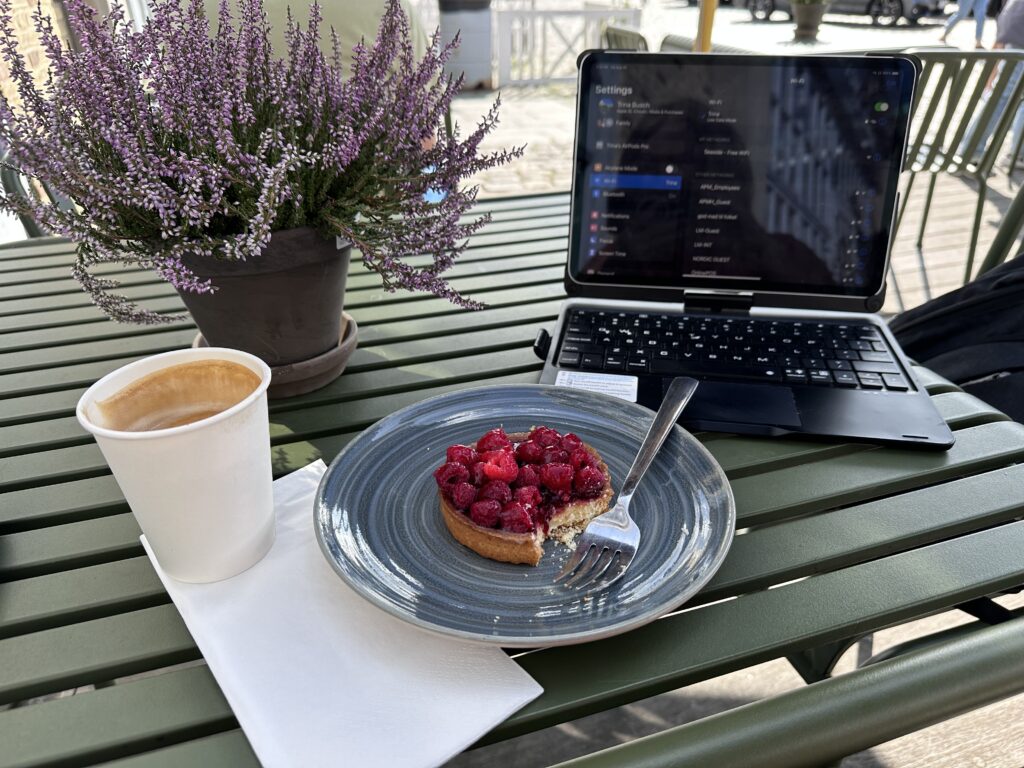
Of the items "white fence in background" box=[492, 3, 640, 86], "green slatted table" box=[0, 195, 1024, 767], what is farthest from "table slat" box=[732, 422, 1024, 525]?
"white fence in background" box=[492, 3, 640, 86]

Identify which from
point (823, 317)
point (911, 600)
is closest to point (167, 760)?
point (911, 600)

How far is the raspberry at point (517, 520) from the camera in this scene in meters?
A: 0.63

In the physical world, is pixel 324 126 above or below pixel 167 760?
above

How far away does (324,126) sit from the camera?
0.80 m

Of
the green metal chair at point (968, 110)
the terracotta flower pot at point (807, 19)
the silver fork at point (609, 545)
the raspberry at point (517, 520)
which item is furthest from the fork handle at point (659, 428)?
the terracotta flower pot at point (807, 19)

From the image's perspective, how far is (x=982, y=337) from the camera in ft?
4.24

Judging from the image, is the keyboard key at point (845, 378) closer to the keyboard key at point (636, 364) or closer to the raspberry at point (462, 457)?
the keyboard key at point (636, 364)

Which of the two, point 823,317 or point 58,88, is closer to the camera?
point 58,88

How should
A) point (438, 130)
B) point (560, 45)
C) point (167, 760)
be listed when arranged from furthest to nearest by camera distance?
1. point (560, 45)
2. point (438, 130)
3. point (167, 760)

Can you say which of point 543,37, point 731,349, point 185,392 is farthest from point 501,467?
point 543,37

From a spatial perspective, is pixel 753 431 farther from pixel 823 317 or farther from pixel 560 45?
pixel 560 45

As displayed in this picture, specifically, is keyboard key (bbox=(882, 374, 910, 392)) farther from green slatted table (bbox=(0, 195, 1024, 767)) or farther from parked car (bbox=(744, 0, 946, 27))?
parked car (bbox=(744, 0, 946, 27))

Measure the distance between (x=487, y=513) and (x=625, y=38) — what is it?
3684 mm

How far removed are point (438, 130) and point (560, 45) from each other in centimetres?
790
